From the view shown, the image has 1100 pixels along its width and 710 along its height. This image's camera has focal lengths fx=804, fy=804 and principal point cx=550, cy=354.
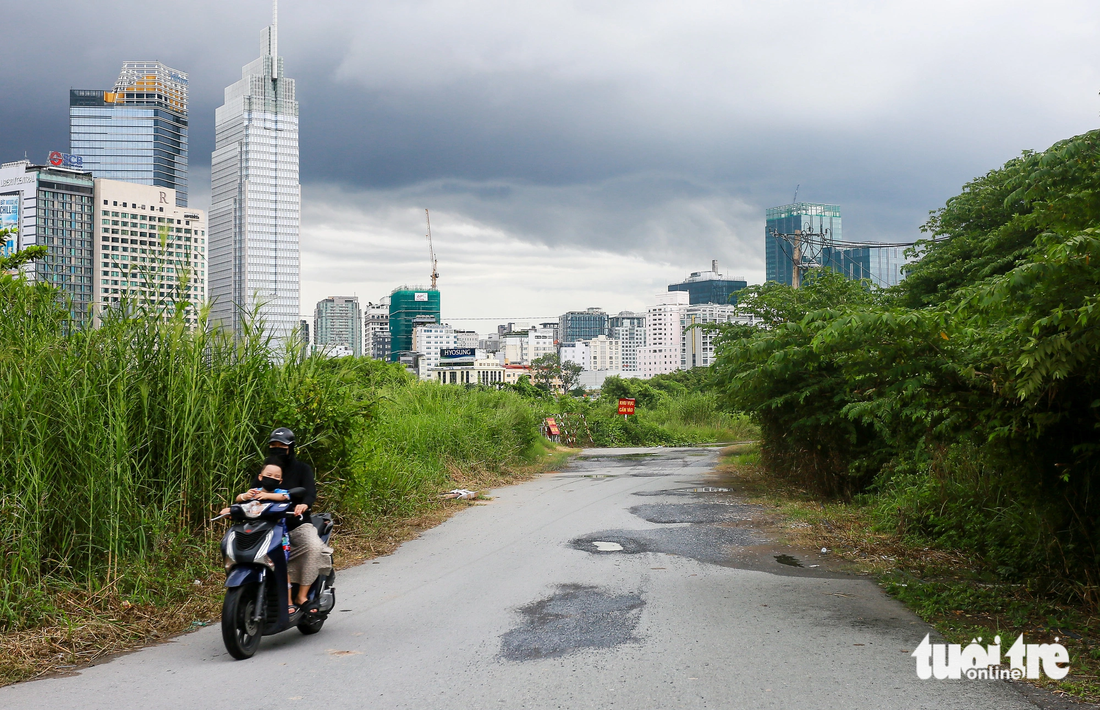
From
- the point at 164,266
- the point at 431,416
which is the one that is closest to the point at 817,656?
the point at 164,266

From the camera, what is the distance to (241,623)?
18.3 feet

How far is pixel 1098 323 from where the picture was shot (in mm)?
4984

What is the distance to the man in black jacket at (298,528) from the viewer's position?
240 inches

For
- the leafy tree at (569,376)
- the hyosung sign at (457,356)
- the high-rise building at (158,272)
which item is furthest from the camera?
the hyosung sign at (457,356)

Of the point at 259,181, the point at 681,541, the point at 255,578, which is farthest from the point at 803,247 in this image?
the point at 259,181

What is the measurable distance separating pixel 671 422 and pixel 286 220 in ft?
475

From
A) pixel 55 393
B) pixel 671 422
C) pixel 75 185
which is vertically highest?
pixel 75 185

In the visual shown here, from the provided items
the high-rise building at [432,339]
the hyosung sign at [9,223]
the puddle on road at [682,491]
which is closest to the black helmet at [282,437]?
the puddle on road at [682,491]

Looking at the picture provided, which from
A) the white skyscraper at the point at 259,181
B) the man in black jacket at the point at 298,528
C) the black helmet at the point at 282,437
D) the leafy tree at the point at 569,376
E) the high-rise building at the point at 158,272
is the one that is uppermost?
the white skyscraper at the point at 259,181

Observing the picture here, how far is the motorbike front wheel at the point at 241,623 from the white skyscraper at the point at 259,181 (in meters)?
162

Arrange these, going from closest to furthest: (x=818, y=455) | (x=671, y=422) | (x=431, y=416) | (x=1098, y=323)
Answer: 1. (x=1098, y=323)
2. (x=818, y=455)
3. (x=431, y=416)
4. (x=671, y=422)

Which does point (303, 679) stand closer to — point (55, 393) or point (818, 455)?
point (55, 393)

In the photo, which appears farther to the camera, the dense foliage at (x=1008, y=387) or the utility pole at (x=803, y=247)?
the utility pole at (x=803, y=247)

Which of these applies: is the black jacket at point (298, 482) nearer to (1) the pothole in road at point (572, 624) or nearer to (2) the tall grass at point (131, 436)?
(2) the tall grass at point (131, 436)
